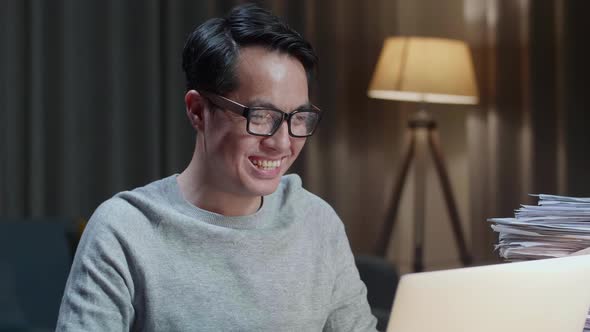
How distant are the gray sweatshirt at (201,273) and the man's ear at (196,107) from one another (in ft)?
0.32

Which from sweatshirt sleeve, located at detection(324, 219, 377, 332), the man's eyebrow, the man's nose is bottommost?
sweatshirt sleeve, located at detection(324, 219, 377, 332)

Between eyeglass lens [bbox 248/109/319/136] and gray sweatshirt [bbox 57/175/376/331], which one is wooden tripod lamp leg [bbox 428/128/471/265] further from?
eyeglass lens [bbox 248/109/319/136]

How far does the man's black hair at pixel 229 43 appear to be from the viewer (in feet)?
4.21

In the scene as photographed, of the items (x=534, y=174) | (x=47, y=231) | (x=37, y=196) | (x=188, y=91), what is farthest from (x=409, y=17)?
(x=188, y=91)

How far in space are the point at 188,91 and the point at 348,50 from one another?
10.8ft

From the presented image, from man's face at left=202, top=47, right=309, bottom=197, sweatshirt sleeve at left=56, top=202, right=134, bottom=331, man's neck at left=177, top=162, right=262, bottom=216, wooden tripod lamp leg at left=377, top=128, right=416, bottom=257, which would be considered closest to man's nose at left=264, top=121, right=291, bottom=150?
man's face at left=202, top=47, right=309, bottom=197

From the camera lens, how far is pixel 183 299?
125cm

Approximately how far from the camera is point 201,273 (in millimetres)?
1271

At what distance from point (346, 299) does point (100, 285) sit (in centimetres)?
40

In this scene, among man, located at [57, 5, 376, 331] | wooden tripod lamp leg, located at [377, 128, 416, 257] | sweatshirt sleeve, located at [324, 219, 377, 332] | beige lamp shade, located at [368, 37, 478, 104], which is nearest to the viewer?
man, located at [57, 5, 376, 331]

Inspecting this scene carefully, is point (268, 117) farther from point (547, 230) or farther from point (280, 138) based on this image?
point (547, 230)

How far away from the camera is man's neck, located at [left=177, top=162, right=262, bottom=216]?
1.32 metres

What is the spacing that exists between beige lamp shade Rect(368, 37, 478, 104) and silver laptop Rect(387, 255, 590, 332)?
333cm

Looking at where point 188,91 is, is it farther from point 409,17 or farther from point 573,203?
point 409,17
